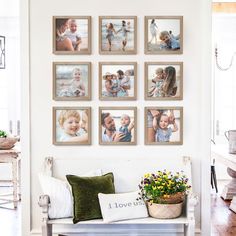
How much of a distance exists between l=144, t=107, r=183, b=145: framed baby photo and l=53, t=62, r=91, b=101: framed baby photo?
0.55m

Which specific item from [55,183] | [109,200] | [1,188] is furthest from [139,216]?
[1,188]

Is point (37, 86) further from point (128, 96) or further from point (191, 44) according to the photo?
point (191, 44)

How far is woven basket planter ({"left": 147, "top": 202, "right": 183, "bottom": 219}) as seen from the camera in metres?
3.21

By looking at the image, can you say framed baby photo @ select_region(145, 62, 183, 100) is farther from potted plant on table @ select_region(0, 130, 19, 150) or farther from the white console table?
potted plant on table @ select_region(0, 130, 19, 150)

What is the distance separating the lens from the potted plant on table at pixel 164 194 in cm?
322

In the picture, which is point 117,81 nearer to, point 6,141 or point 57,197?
point 57,197

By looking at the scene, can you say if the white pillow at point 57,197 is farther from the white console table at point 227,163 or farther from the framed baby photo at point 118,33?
the white console table at point 227,163

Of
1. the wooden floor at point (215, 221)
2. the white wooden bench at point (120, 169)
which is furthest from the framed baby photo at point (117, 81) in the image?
the wooden floor at point (215, 221)

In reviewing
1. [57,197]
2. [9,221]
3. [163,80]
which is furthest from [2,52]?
[57,197]

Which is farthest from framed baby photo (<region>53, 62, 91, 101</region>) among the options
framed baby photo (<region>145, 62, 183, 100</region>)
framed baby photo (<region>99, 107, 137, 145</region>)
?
framed baby photo (<region>145, 62, 183, 100</region>)

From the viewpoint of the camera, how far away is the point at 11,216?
15.6ft

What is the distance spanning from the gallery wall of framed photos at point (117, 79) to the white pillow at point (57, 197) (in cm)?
42

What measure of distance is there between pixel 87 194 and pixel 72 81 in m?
0.95

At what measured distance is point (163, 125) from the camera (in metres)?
3.60
